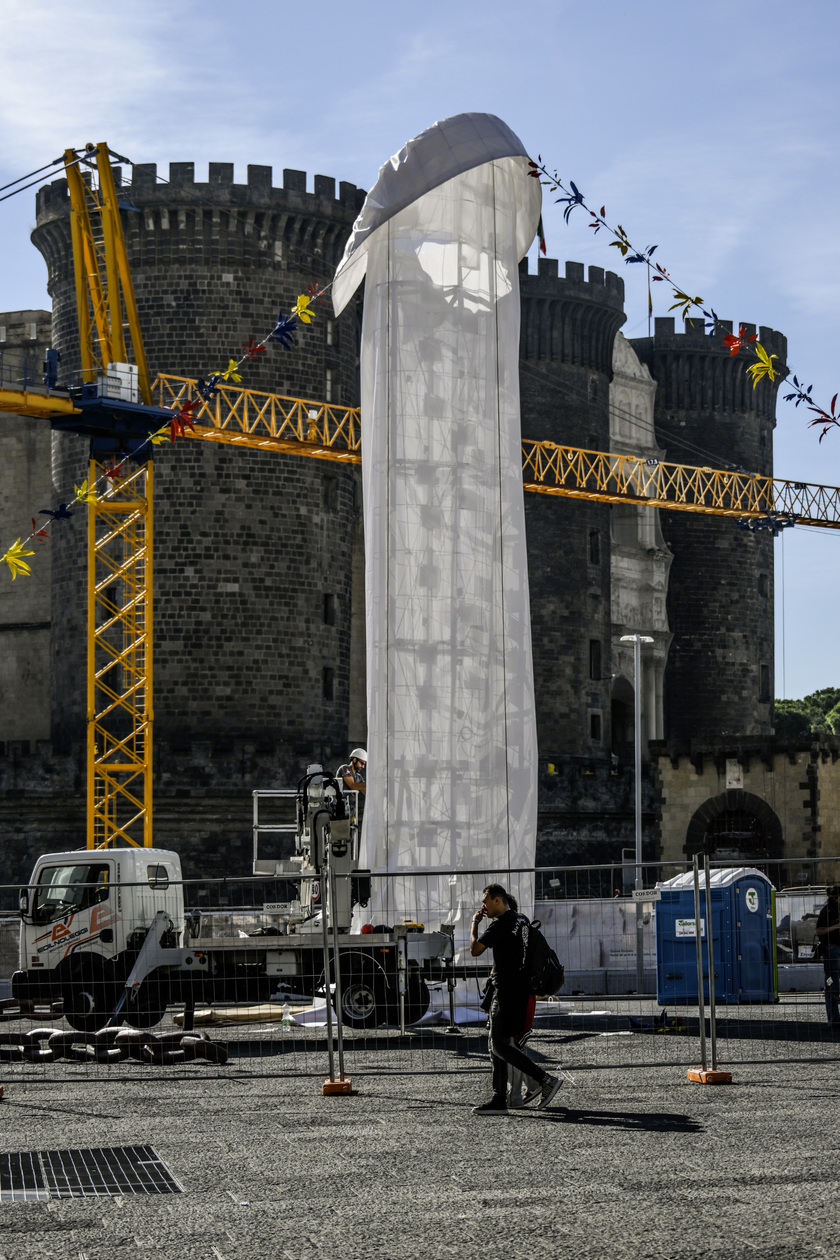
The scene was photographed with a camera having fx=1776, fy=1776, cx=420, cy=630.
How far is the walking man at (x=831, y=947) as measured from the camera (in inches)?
642

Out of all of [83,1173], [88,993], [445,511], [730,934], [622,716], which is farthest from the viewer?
[622,716]

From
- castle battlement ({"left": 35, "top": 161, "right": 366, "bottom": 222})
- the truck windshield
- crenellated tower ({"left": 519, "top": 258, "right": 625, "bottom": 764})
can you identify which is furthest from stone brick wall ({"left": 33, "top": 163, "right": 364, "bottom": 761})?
the truck windshield

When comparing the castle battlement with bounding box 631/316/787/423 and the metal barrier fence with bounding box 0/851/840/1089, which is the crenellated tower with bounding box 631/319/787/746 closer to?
the castle battlement with bounding box 631/316/787/423

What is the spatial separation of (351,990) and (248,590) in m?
27.1

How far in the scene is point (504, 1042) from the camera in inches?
420

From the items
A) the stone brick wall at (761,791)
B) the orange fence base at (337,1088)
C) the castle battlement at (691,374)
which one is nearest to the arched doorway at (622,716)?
the castle battlement at (691,374)

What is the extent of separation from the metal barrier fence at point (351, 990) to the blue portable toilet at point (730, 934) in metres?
0.02

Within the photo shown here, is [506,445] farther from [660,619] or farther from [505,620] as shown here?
[660,619]

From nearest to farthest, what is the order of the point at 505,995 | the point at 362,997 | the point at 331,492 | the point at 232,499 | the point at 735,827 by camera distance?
the point at 505,995, the point at 362,997, the point at 232,499, the point at 331,492, the point at 735,827

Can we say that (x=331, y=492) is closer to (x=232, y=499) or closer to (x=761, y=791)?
(x=232, y=499)

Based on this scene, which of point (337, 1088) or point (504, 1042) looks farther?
point (337, 1088)

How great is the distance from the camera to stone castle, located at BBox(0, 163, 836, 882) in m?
42.5

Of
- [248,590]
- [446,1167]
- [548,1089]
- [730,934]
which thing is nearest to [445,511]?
[730,934]

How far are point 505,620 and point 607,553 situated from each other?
38.7 meters
